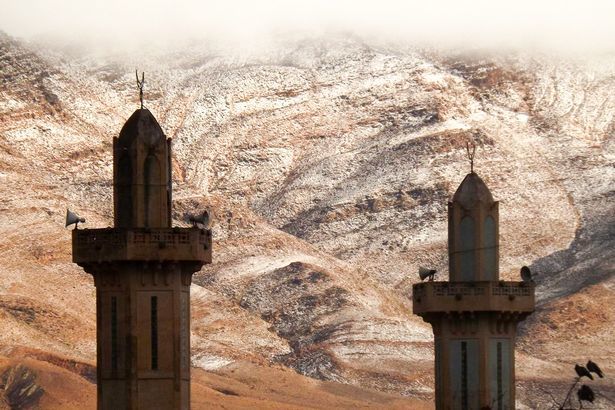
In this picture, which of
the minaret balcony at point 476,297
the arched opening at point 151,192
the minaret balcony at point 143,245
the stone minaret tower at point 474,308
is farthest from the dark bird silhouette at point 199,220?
the stone minaret tower at point 474,308

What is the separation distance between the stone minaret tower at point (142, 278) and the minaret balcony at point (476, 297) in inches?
381

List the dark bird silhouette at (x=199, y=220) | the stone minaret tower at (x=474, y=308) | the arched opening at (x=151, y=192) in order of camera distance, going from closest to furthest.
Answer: the arched opening at (x=151, y=192) → the dark bird silhouette at (x=199, y=220) → the stone minaret tower at (x=474, y=308)

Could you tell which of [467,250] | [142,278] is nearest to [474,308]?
[467,250]

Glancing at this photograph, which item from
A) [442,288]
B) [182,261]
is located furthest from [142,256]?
[442,288]

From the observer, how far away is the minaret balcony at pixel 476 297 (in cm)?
8319

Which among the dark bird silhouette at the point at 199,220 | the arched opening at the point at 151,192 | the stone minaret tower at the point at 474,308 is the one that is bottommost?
the stone minaret tower at the point at 474,308

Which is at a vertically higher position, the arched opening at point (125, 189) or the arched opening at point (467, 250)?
the arched opening at point (125, 189)

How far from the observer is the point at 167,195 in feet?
251

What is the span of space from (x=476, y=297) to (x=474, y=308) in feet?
1.19

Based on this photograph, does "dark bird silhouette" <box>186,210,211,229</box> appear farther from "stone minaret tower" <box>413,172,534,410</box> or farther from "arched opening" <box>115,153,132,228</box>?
"stone minaret tower" <box>413,172,534,410</box>

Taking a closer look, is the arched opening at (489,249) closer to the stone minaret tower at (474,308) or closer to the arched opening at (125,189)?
the stone minaret tower at (474,308)

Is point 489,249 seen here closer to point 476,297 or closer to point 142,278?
point 476,297

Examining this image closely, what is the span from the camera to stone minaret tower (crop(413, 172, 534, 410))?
83188 mm

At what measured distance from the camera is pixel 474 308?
83312 mm
